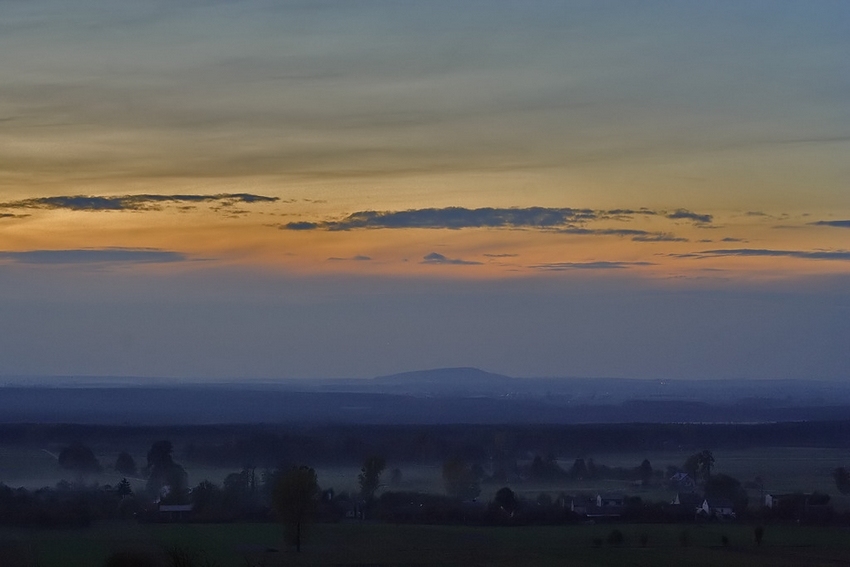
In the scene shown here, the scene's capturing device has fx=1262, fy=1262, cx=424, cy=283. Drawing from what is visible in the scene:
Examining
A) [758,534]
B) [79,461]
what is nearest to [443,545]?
[758,534]

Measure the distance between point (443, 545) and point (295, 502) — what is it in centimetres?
658

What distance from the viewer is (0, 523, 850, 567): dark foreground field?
36562 mm

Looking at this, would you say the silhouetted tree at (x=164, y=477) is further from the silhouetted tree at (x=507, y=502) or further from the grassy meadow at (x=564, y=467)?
the silhouetted tree at (x=507, y=502)

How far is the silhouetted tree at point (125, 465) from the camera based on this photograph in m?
76.6

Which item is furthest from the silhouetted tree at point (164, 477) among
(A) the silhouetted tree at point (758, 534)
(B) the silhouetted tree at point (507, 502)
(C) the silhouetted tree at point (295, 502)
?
(A) the silhouetted tree at point (758, 534)

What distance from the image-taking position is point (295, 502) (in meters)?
45.4

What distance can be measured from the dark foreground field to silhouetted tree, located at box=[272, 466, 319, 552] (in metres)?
0.62

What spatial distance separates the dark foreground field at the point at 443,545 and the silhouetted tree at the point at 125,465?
31.7 metres

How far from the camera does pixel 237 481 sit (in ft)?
202

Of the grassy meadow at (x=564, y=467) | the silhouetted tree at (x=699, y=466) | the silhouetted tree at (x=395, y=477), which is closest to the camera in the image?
the grassy meadow at (x=564, y=467)

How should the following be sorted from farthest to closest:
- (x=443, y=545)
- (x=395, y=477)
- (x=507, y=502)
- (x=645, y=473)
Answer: (x=645, y=473) → (x=395, y=477) → (x=507, y=502) → (x=443, y=545)

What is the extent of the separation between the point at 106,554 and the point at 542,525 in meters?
19.2

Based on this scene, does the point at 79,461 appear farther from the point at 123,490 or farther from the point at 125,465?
the point at 123,490

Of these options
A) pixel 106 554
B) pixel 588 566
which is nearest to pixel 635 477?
pixel 588 566
